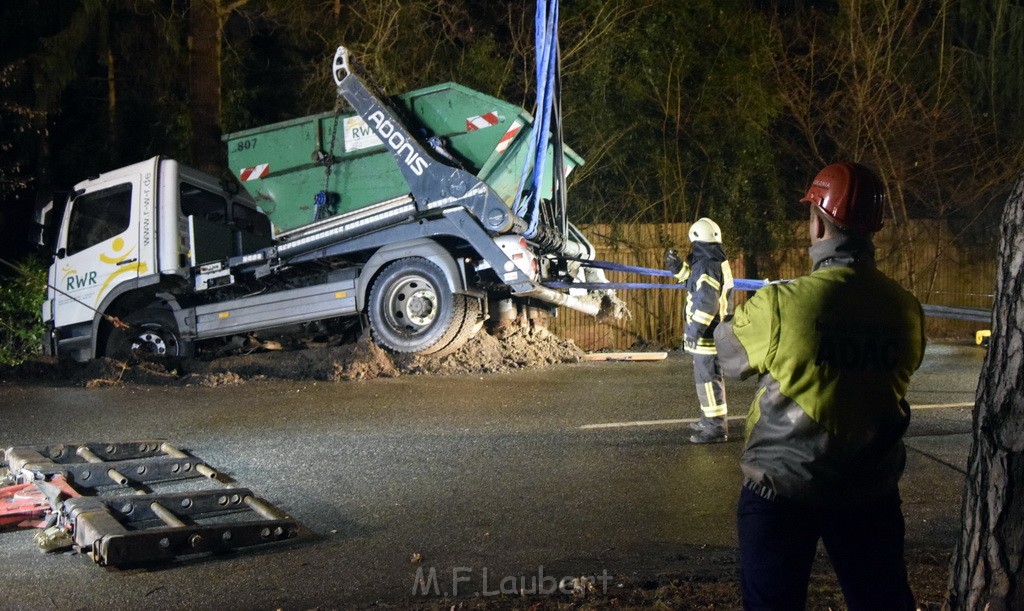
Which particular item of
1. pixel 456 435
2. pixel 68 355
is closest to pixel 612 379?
pixel 456 435

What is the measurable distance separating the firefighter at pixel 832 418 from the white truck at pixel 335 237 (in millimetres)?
6710

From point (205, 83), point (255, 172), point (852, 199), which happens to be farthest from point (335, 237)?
point (852, 199)

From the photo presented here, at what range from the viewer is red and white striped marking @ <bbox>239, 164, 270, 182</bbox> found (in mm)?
10727

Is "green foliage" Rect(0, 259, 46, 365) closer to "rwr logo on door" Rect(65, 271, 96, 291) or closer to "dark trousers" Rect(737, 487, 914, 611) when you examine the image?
"rwr logo on door" Rect(65, 271, 96, 291)

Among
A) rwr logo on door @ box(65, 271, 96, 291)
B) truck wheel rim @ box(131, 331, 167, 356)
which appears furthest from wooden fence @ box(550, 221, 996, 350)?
rwr logo on door @ box(65, 271, 96, 291)

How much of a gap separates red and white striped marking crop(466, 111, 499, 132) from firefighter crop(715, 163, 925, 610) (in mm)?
7321

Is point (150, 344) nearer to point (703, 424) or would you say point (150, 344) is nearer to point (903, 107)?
point (703, 424)

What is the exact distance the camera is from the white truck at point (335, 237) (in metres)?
9.80

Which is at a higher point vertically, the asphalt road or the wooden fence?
the wooden fence

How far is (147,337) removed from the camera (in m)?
11.8

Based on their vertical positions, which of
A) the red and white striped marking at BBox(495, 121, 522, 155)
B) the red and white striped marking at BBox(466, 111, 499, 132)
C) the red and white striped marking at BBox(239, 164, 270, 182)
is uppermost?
the red and white striped marking at BBox(466, 111, 499, 132)

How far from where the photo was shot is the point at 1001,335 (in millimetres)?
2668

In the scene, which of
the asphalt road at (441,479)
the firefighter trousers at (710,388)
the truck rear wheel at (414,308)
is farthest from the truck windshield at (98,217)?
the firefighter trousers at (710,388)

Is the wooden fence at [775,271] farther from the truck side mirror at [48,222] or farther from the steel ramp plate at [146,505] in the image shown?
the steel ramp plate at [146,505]
